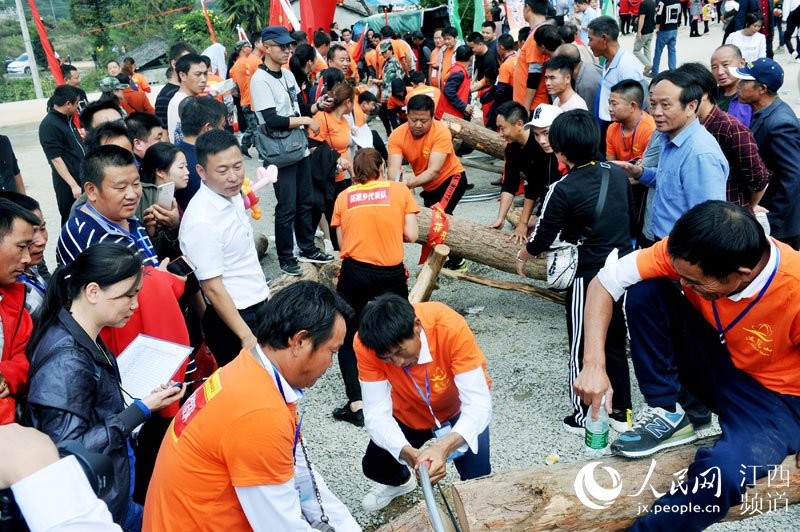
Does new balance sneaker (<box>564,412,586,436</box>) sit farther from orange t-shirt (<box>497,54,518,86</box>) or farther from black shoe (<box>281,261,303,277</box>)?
orange t-shirt (<box>497,54,518,86</box>)

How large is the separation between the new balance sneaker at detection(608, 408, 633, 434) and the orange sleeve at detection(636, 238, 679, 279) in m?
1.38

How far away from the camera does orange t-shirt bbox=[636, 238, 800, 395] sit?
2410 mm

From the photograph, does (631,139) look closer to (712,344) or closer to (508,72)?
(712,344)

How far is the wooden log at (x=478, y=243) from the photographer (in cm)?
528

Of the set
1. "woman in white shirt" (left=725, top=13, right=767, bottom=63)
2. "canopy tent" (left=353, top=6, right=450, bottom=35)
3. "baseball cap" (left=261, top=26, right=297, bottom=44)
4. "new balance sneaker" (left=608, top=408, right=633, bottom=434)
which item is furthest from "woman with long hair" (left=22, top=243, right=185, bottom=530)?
"canopy tent" (left=353, top=6, right=450, bottom=35)

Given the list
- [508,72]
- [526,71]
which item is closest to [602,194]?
[526,71]

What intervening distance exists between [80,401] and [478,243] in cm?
361

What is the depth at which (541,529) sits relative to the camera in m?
2.51

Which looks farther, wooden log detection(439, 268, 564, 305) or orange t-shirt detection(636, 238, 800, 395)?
wooden log detection(439, 268, 564, 305)

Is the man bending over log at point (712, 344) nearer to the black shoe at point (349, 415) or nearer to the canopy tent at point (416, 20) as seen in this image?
the black shoe at point (349, 415)

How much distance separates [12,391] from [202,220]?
1.25 metres

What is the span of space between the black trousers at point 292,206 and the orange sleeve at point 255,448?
3.83m

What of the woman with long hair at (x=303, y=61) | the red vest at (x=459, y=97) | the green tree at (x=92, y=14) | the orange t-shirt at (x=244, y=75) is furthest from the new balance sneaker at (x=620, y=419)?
the green tree at (x=92, y=14)

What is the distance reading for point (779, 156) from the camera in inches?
167
